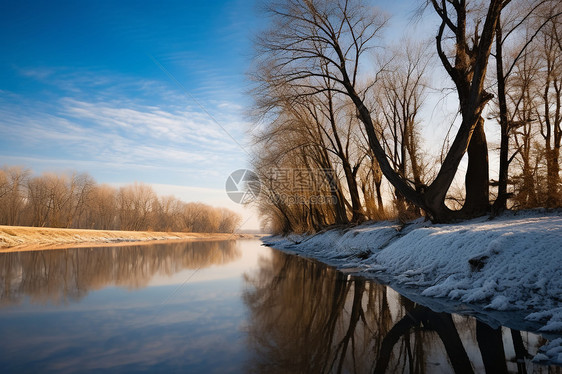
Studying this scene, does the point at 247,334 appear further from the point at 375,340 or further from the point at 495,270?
the point at 495,270

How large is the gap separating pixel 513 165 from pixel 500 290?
1200 cm

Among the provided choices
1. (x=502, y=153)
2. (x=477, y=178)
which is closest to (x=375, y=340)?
(x=477, y=178)

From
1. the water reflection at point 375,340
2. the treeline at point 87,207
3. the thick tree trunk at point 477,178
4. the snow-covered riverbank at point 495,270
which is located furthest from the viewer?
the treeline at point 87,207

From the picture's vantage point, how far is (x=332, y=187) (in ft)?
62.6

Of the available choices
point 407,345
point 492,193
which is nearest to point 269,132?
point 492,193

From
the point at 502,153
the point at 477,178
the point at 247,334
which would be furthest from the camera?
the point at 477,178

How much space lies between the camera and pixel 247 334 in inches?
138

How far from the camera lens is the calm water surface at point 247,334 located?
8.70 ft

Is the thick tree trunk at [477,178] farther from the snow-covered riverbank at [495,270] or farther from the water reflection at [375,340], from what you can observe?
the water reflection at [375,340]

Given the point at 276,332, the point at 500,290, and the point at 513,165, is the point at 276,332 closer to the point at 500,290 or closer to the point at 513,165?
the point at 500,290

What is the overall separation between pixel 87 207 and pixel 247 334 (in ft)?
245

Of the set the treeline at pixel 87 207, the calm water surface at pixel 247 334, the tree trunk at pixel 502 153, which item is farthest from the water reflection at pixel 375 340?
the treeline at pixel 87 207

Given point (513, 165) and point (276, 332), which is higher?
→ point (513, 165)

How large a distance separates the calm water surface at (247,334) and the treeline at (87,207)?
2315 inches
